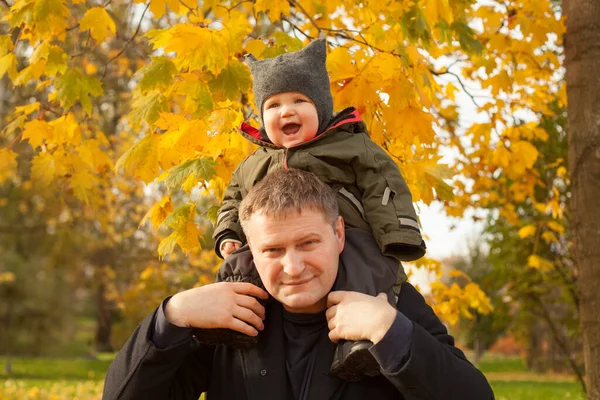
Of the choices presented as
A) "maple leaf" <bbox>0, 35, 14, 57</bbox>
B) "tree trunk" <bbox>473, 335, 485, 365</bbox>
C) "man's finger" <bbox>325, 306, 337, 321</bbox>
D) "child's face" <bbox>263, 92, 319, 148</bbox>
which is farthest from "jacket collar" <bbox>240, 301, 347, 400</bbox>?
"tree trunk" <bbox>473, 335, 485, 365</bbox>

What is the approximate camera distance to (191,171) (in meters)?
2.64

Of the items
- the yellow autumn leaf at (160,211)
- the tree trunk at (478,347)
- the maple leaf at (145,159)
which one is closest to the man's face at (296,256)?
the maple leaf at (145,159)

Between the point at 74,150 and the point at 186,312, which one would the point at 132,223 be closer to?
the point at 74,150

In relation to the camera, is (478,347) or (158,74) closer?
(158,74)

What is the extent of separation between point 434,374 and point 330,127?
0.90 meters

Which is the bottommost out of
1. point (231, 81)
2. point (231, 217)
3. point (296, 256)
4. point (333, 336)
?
point (333, 336)

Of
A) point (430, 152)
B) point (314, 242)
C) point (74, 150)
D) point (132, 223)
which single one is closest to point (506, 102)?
point (430, 152)

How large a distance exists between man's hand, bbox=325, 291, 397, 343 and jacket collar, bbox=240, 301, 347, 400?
0.10 metres

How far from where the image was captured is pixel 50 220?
553 inches

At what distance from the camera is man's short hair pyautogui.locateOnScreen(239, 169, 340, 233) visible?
1.89 m

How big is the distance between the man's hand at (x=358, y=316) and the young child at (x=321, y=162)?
0.49ft

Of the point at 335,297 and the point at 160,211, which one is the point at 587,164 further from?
the point at 335,297

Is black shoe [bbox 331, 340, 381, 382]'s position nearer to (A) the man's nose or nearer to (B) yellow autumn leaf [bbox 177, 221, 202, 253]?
(A) the man's nose

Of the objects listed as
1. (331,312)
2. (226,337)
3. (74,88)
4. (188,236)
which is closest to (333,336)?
(331,312)
